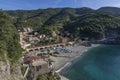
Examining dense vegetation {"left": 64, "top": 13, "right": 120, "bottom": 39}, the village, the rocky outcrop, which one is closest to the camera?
the rocky outcrop

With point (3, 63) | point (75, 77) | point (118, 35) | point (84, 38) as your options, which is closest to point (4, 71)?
point (3, 63)

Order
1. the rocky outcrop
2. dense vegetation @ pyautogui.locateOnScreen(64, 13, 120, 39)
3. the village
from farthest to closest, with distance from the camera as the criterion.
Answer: dense vegetation @ pyautogui.locateOnScreen(64, 13, 120, 39) → the village → the rocky outcrop

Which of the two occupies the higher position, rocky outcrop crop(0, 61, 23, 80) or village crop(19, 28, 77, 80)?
rocky outcrop crop(0, 61, 23, 80)

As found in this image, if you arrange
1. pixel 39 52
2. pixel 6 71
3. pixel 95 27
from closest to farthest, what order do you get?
pixel 6 71 → pixel 39 52 → pixel 95 27

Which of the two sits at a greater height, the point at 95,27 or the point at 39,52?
the point at 95,27

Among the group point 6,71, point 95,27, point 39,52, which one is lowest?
point 39,52

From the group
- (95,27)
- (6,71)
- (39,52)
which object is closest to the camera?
(6,71)

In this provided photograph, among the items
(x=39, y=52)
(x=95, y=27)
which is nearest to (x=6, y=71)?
(x=39, y=52)

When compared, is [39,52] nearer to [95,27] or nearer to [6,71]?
[6,71]

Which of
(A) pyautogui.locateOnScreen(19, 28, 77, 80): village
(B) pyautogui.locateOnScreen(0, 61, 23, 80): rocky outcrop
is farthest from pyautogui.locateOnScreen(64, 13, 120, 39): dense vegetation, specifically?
(B) pyautogui.locateOnScreen(0, 61, 23, 80): rocky outcrop

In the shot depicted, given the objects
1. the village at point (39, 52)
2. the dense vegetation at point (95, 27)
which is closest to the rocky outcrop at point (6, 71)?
the village at point (39, 52)

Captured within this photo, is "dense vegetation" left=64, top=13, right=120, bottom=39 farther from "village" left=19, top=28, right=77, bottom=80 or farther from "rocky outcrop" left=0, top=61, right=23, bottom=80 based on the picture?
"rocky outcrop" left=0, top=61, right=23, bottom=80
